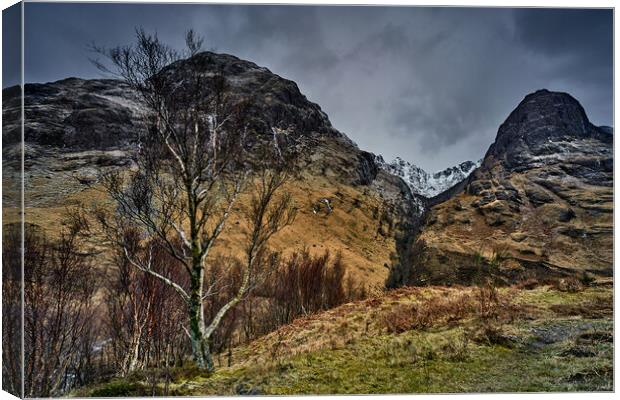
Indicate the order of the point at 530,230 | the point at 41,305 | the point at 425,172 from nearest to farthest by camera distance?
1. the point at 41,305
2. the point at 425,172
3. the point at 530,230

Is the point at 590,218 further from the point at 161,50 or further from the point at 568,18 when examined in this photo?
the point at 161,50

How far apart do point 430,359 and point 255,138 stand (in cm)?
618

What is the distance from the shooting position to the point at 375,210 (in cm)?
6397

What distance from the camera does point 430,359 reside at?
8078 millimetres

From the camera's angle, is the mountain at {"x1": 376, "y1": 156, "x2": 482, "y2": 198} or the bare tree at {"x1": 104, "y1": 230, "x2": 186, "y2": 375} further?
the mountain at {"x1": 376, "y1": 156, "x2": 482, "y2": 198}

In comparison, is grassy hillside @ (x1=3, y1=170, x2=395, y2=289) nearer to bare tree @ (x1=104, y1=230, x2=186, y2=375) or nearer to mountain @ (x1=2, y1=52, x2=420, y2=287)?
mountain @ (x1=2, y1=52, x2=420, y2=287)

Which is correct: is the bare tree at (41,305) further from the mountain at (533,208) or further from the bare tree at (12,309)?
the mountain at (533,208)

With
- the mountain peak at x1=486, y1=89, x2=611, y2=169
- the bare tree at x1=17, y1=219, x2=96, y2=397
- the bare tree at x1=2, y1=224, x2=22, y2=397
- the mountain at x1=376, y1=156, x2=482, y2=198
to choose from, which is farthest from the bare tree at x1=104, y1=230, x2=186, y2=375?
the mountain peak at x1=486, y1=89, x2=611, y2=169

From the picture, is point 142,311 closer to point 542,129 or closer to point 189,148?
point 189,148

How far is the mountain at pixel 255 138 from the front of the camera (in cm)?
967

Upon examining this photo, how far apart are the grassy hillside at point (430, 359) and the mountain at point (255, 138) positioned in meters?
4.76

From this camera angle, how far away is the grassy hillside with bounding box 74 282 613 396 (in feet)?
24.2

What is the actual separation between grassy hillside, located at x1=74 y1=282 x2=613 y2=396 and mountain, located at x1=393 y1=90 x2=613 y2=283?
343 cm

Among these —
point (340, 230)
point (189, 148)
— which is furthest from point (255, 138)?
point (340, 230)
